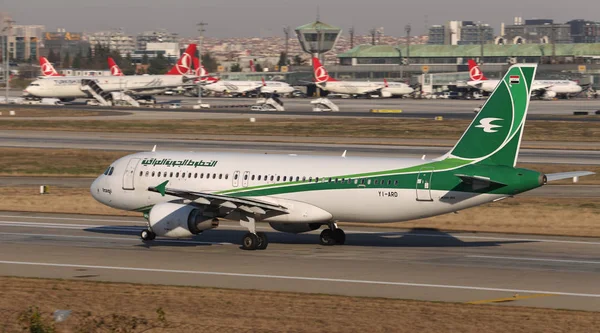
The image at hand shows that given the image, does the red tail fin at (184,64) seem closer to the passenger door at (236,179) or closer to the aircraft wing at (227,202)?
the passenger door at (236,179)

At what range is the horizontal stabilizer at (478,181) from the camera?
34156 mm

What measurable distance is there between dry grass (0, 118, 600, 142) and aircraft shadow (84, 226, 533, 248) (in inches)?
1955

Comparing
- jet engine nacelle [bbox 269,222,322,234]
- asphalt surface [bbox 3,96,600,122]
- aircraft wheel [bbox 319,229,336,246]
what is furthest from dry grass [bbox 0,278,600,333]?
asphalt surface [bbox 3,96,600,122]

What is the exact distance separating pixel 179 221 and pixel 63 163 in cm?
3677

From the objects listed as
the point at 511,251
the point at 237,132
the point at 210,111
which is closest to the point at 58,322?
the point at 511,251

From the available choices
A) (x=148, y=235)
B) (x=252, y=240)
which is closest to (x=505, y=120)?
(x=252, y=240)

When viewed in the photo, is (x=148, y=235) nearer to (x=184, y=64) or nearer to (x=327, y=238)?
(x=327, y=238)

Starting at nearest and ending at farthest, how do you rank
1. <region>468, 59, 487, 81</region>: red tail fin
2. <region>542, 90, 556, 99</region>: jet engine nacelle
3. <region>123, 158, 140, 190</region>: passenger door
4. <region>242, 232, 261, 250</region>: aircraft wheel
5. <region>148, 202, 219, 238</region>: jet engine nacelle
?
<region>148, 202, 219, 238</region>: jet engine nacelle → <region>242, 232, 261, 250</region>: aircraft wheel → <region>123, 158, 140, 190</region>: passenger door → <region>542, 90, 556, 99</region>: jet engine nacelle → <region>468, 59, 487, 81</region>: red tail fin

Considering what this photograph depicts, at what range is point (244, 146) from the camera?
8275 cm

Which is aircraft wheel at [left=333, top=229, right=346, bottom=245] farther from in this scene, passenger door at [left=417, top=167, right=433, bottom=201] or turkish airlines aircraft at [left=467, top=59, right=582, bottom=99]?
turkish airlines aircraft at [left=467, top=59, right=582, bottom=99]

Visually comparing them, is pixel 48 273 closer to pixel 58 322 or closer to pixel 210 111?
pixel 58 322

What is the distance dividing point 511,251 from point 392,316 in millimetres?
14008

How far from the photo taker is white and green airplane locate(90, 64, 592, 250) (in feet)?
114

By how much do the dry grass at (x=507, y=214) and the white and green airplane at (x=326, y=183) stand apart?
292 inches
